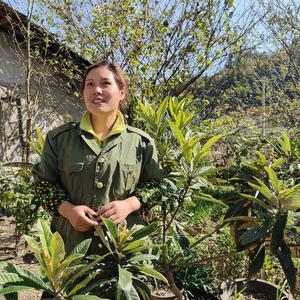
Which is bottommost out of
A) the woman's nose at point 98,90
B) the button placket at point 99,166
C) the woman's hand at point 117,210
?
the woman's hand at point 117,210

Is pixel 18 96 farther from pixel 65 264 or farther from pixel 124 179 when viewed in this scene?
pixel 65 264

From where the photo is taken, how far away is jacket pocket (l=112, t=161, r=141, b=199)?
73.8 inches

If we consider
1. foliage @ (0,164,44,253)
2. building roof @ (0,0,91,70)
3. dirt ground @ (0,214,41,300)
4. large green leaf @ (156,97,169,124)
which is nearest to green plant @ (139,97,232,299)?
large green leaf @ (156,97,169,124)

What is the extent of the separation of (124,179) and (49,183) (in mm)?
356

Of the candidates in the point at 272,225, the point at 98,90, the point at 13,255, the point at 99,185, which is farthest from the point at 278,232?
the point at 13,255

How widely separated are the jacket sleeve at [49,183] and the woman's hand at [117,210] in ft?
0.72

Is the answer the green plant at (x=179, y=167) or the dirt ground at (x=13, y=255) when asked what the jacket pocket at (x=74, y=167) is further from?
the dirt ground at (x=13, y=255)

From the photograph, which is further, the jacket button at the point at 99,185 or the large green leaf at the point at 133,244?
the jacket button at the point at 99,185

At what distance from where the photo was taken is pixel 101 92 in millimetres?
1853

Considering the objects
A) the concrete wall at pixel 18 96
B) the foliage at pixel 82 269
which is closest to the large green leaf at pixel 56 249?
the foliage at pixel 82 269

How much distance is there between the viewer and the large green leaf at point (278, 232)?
1.75m

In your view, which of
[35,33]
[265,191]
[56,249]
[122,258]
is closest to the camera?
[56,249]

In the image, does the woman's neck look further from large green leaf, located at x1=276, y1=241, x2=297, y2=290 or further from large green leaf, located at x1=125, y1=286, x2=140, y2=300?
large green leaf, located at x1=276, y1=241, x2=297, y2=290

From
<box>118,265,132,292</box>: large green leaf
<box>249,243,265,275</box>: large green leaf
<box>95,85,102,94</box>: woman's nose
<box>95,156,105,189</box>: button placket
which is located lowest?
<box>249,243,265,275</box>: large green leaf
